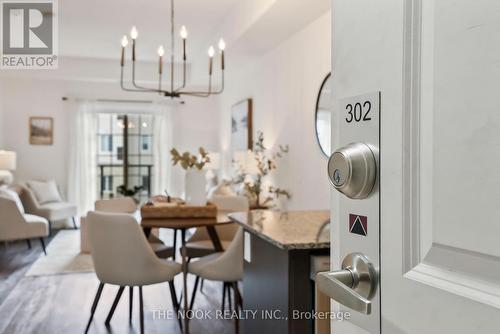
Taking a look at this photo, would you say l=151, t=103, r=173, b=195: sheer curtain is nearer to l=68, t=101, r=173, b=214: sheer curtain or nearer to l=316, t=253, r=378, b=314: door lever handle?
l=68, t=101, r=173, b=214: sheer curtain

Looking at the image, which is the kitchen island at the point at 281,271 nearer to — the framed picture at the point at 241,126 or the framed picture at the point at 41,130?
the framed picture at the point at 241,126

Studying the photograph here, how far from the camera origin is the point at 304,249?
5.03 ft

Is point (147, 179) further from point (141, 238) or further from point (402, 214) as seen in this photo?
point (402, 214)

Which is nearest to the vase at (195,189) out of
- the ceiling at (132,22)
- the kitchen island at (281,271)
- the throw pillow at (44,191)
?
the kitchen island at (281,271)

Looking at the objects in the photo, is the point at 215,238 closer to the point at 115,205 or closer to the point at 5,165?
the point at 115,205

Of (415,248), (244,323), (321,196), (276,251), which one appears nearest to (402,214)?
(415,248)

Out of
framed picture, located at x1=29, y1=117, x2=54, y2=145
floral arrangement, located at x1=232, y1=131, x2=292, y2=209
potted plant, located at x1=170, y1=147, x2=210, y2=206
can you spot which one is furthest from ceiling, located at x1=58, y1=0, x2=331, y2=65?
framed picture, located at x1=29, y1=117, x2=54, y2=145

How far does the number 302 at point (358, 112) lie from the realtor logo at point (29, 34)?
4.73 meters

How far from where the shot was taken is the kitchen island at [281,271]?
154 cm

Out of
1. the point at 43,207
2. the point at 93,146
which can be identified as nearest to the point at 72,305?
the point at 43,207

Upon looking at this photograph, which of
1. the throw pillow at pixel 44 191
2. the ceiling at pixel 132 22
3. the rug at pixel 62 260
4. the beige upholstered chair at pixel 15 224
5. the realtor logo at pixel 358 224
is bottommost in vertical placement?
the rug at pixel 62 260

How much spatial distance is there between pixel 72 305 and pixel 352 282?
11.4ft

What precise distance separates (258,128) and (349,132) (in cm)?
503

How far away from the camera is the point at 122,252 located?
2.53 meters
